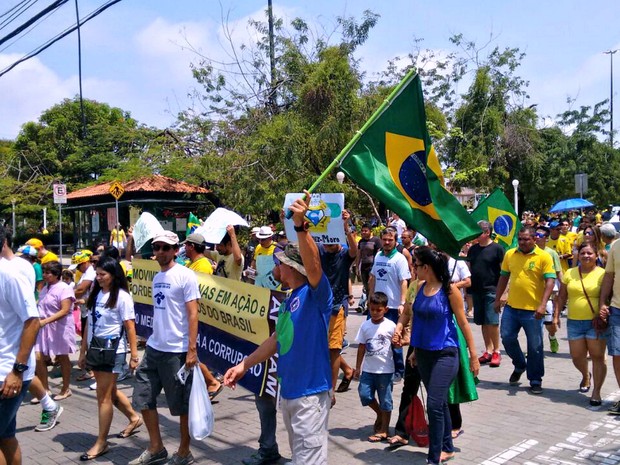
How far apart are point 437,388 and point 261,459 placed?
1531mm

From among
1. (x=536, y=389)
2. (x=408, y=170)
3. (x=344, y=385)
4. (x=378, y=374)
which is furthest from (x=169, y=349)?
(x=536, y=389)

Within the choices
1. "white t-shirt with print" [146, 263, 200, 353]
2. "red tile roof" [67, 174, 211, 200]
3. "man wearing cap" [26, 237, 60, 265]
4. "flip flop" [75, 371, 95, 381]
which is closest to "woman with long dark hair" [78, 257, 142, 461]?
"white t-shirt with print" [146, 263, 200, 353]

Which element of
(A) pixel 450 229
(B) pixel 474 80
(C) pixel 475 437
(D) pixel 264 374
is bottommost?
(C) pixel 475 437

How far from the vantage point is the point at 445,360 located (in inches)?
191

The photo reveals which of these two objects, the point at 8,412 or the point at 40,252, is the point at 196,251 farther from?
the point at 40,252

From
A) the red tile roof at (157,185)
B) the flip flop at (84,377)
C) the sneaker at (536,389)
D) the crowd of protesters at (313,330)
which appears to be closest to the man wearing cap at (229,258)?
the crowd of protesters at (313,330)

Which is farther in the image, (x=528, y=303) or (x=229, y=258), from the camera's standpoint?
(x=229, y=258)

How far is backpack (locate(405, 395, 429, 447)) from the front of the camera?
211 inches

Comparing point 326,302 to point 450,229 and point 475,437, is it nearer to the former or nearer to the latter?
point 450,229

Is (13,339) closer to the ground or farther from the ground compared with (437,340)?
farther from the ground

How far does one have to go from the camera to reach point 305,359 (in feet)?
12.5

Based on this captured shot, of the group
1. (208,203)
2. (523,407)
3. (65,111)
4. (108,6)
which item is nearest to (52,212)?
(65,111)

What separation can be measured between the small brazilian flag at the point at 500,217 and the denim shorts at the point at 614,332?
4.06m

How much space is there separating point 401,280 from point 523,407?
6.50ft
